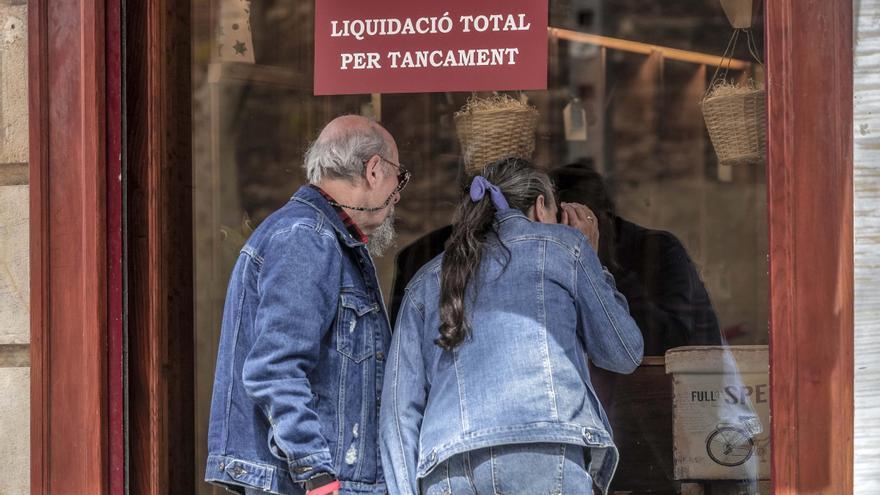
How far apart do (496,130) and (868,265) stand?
53.7 inches

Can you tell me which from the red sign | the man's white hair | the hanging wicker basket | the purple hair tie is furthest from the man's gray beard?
the hanging wicker basket

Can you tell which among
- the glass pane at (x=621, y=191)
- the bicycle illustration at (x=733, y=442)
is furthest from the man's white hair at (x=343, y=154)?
the bicycle illustration at (x=733, y=442)

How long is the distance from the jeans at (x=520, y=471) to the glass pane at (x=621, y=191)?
0.84 metres

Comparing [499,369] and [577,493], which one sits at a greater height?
[499,369]

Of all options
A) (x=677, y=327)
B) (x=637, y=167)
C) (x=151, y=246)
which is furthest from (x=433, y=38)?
(x=637, y=167)

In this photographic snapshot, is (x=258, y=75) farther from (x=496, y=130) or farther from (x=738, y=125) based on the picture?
(x=738, y=125)

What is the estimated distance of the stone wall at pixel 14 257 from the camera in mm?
3320

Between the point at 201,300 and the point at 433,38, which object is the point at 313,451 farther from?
the point at 433,38

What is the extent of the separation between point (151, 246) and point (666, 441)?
1818mm

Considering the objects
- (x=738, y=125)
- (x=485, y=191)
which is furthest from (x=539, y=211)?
(x=738, y=125)

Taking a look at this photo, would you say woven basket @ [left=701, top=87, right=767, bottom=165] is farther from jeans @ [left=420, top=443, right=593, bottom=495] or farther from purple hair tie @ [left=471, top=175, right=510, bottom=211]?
jeans @ [left=420, top=443, right=593, bottom=495]

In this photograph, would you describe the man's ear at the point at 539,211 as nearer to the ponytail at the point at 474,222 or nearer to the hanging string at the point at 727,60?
the ponytail at the point at 474,222

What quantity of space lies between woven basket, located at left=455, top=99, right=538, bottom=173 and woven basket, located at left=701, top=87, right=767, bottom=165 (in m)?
0.62

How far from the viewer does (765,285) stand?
123 inches
